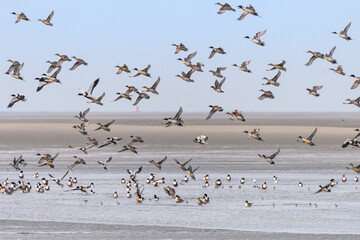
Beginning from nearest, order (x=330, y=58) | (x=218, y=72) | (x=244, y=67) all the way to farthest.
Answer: (x=330, y=58) < (x=244, y=67) < (x=218, y=72)

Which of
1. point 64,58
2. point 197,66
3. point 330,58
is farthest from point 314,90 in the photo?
point 64,58

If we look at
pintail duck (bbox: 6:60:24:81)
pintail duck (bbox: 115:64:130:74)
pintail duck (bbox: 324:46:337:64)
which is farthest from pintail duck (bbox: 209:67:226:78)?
pintail duck (bbox: 6:60:24:81)

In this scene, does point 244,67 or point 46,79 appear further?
point 244,67

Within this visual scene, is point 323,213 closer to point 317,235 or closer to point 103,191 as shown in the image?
point 317,235

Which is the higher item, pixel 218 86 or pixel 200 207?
pixel 218 86

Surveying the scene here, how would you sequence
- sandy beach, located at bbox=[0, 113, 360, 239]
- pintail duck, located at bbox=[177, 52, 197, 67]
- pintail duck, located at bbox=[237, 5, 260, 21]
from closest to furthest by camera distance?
1. sandy beach, located at bbox=[0, 113, 360, 239]
2. pintail duck, located at bbox=[237, 5, 260, 21]
3. pintail duck, located at bbox=[177, 52, 197, 67]

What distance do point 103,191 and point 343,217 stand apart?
44.0 ft

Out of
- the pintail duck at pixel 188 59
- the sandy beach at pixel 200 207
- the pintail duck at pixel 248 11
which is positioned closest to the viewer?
the sandy beach at pixel 200 207

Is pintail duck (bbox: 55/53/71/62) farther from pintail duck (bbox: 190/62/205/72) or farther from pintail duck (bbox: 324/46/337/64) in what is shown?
pintail duck (bbox: 324/46/337/64)

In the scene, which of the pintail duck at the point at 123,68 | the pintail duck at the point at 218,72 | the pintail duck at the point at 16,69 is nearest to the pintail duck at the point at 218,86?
the pintail duck at the point at 218,72

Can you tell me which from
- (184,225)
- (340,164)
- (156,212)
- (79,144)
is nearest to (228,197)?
(156,212)

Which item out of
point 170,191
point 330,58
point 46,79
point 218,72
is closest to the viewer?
point 46,79

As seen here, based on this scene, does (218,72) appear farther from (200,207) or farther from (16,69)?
(16,69)

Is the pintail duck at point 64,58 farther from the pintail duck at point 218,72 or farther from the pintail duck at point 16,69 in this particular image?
the pintail duck at point 218,72
